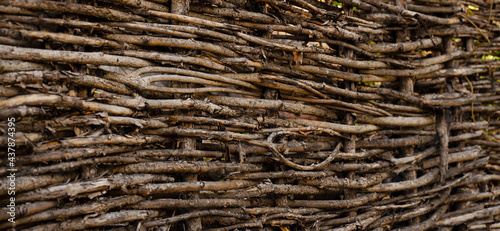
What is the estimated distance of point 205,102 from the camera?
1.20 metres

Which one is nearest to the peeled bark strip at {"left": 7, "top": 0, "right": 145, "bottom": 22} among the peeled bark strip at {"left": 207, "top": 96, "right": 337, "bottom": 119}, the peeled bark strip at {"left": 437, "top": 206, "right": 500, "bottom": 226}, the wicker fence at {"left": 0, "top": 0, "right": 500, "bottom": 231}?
the wicker fence at {"left": 0, "top": 0, "right": 500, "bottom": 231}

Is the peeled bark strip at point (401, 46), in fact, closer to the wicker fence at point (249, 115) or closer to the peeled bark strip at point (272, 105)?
the wicker fence at point (249, 115)

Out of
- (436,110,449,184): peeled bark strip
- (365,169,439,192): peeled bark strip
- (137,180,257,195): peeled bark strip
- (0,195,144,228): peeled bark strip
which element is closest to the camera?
(0,195,144,228): peeled bark strip

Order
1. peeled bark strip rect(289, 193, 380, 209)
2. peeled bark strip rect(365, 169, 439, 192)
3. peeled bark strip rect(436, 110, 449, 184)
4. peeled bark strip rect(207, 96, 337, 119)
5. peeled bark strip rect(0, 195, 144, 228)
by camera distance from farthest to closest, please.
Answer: peeled bark strip rect(436, 110, 449, 184)
peeled bark strip rect(365, 169, 439, 192)
peeled bark strip rect(289, 193, 380, 209)
peeled bark strip rect(207, 96, 337, 119)
peeled bark strip rect(0, 195, 144, 228)

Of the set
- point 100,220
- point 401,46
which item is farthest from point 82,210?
point 401,46

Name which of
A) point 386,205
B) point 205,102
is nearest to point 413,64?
point 386,205

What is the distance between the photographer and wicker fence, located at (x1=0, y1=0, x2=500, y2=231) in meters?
0.98

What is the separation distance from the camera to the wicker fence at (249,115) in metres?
0.98

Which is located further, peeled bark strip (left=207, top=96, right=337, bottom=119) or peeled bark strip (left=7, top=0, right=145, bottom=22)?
peeled bark strip (left=207, top=96, right=337, bottom=119)

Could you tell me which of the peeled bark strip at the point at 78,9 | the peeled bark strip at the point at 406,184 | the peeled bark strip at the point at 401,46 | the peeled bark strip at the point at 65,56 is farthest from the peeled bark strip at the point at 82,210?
the peeled bark strip at the point at 401,46

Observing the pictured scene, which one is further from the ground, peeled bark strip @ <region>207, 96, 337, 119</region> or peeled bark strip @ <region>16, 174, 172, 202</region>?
peeled bark strip @ <region>207, 96, 337, 119</region>

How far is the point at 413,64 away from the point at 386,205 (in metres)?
0.65

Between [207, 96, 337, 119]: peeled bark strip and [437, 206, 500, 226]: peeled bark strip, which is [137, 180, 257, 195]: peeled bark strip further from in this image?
[437, 206, 500, 226]: peeled bark strip

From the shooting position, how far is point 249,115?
4.35 ft
